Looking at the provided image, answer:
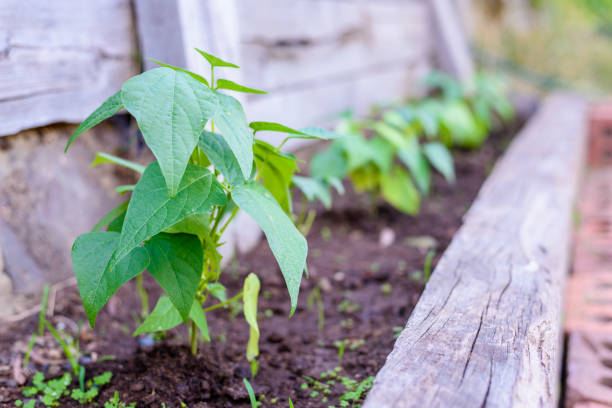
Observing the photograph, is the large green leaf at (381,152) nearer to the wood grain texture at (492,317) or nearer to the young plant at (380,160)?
the young plant at (380,160)

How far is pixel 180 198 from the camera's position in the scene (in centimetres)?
79

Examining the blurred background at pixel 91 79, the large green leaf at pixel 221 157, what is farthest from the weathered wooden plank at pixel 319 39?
the large green leaf at pixel 221 157

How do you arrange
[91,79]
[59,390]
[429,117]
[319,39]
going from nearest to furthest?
1. [59,390]
2. [91,79]
3. [429,117]
4. [319,39]

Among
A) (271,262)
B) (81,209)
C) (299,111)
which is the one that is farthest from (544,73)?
(81,209)

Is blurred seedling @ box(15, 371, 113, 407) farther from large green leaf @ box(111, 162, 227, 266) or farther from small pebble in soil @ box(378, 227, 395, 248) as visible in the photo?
small pebble in soil @ box(378, 227, 395, 248)

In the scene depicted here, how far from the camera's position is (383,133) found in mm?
2123

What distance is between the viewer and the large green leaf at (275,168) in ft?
3.22

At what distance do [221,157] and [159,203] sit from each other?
16 centimetres

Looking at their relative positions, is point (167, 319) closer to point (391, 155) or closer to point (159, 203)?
point (159, 203)

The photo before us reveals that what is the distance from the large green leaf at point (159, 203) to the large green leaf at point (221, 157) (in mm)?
38

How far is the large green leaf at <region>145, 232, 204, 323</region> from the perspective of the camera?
0.88 m

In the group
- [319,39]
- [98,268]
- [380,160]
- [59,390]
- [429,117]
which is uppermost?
[319,39]

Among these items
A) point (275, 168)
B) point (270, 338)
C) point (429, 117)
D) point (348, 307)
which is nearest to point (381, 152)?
point (429, 117)

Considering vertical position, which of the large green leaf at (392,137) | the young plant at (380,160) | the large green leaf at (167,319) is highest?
the large green leaf at (392,137)
